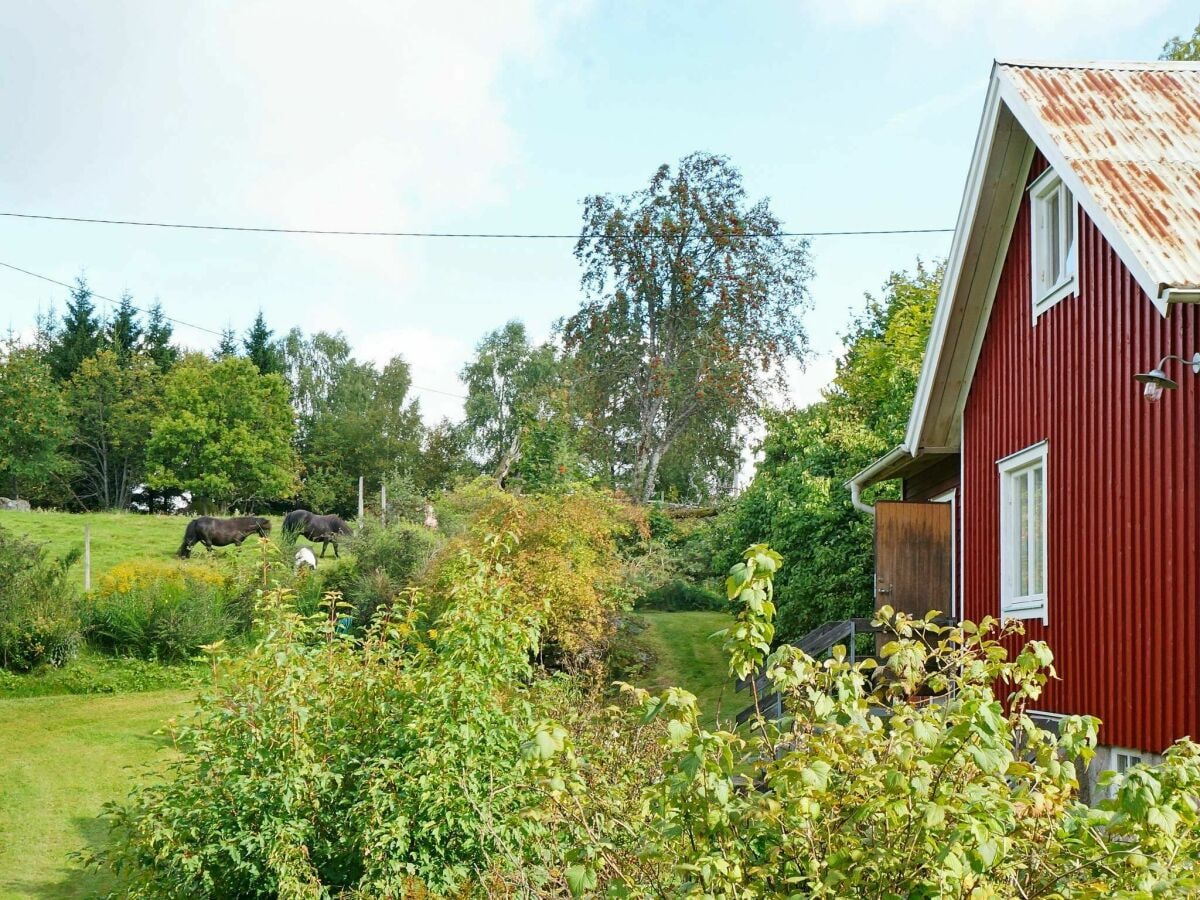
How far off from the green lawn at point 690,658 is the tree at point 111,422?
35.1m

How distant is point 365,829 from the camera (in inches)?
313

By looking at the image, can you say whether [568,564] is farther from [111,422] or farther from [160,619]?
[111,422]

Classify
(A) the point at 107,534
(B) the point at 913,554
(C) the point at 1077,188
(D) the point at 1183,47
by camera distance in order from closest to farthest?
(C) the point at 1077,188, (B) the point at 913,554, (D) the point at 1183,47, (A) the point at 107,534

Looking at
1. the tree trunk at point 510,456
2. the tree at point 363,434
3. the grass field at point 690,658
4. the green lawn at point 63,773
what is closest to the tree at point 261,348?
the tree at point 363,434

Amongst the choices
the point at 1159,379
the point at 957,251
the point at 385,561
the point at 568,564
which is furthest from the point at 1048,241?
the point at 385,561

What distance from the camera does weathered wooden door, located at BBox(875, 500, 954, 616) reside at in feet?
47.3

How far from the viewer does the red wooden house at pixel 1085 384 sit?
27.3 ft

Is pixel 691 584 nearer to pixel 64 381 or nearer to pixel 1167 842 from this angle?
pixel 1167 842

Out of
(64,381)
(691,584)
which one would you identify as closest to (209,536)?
(691,584)

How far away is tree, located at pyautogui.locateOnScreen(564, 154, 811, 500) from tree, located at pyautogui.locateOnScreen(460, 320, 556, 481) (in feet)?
52.5

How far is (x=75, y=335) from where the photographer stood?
192 feet

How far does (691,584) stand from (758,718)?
26198 mm

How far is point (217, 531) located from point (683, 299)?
634 inches

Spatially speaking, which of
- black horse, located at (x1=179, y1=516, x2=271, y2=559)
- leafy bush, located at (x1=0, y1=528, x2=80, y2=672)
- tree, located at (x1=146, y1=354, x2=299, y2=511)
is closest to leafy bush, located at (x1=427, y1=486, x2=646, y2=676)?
leafy bush, located at (x1=0, y1=528, x2=80, y2=672)
